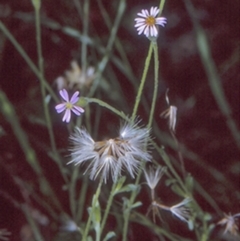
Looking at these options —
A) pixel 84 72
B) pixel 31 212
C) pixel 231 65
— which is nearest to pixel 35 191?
pixel 31 212

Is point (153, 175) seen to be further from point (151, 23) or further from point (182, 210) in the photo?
point (151, 23)

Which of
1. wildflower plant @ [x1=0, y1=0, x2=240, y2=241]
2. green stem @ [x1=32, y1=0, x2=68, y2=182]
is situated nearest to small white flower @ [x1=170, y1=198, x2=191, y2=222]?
wildflower plant @ [x1=0, y1=0, x2=240, y2=241]

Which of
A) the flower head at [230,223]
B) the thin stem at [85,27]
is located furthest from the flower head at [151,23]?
the flower head at [230,223]

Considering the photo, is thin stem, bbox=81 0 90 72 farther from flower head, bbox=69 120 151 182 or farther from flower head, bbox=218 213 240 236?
flower head, bbox=218 213 240 236

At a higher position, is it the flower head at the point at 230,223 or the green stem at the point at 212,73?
the green stem at the point at 212,73

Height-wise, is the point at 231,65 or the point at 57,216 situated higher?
the point at 231,65

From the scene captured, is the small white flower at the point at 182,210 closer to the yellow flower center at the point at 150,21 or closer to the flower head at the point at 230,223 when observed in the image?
the flower head at the point at 230,223

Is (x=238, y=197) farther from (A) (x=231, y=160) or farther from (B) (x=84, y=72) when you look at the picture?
(B) (x=84, y=72)
